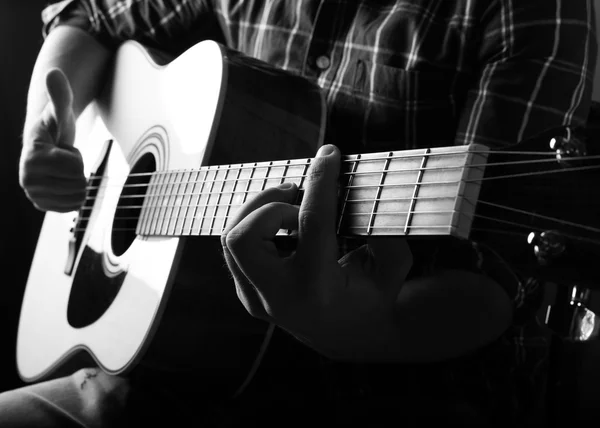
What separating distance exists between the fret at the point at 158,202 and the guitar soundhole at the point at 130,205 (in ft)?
0.26

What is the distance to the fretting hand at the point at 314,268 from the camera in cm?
59

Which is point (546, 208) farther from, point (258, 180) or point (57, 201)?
point (57, 201)

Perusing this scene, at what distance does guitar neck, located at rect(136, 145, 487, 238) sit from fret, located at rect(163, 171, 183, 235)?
0.02 meters

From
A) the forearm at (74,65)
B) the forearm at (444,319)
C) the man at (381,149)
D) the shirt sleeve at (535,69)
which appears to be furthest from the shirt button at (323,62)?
the forearm at (74,65)

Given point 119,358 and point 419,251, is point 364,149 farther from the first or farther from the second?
point 119,358

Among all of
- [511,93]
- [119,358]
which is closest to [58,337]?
[119,358]

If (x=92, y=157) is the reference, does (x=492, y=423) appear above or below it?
below

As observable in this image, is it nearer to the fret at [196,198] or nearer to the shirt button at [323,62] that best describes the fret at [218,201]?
the fret at [196,198]

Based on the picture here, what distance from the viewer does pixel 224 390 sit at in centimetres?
93

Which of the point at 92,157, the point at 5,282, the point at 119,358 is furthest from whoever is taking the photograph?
the point at 5,282

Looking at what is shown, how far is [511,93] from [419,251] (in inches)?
9.4

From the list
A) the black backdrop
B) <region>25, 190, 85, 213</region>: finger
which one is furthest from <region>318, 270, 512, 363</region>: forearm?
the black backdrop

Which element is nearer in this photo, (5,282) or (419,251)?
(419,251)

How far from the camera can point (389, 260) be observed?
66cm
